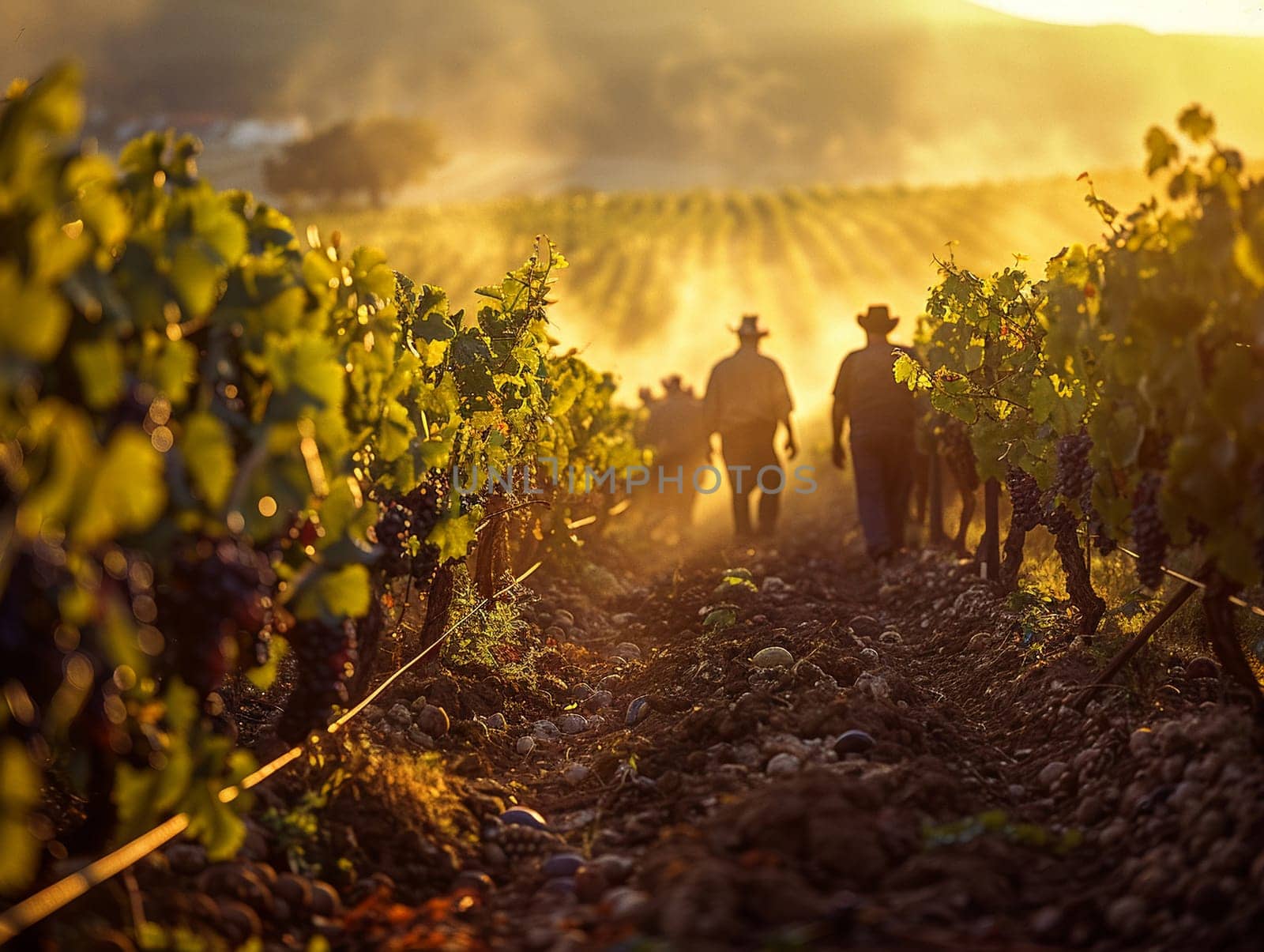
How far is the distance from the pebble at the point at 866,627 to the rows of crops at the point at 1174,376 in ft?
6.58

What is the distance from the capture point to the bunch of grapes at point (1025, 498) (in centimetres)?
757

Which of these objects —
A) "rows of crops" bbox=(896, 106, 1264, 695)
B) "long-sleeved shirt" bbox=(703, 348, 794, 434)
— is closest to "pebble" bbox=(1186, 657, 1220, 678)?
"rows of crops" bbox=(896, 106, 1264, 695)

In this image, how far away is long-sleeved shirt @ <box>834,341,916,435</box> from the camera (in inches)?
463

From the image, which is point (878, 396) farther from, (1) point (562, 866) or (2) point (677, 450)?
(1) point (562, 866)

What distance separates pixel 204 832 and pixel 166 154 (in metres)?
2.01

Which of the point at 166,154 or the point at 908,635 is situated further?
the point at 908,635

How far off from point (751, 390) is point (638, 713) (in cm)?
885

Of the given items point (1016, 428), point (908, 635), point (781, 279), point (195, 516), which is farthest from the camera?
point (781, 279)

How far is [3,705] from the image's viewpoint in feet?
9.92

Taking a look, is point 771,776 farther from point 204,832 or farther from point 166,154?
point 166,154

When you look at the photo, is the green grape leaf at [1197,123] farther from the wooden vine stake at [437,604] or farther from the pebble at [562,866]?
the wooden vine stake at [437,604]

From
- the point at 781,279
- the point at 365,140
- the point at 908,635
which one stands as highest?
the point at 365,140

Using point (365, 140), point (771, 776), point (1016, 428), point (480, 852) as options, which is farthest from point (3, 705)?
point (365, 140)

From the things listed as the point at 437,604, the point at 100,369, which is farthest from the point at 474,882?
the point at 437,604
